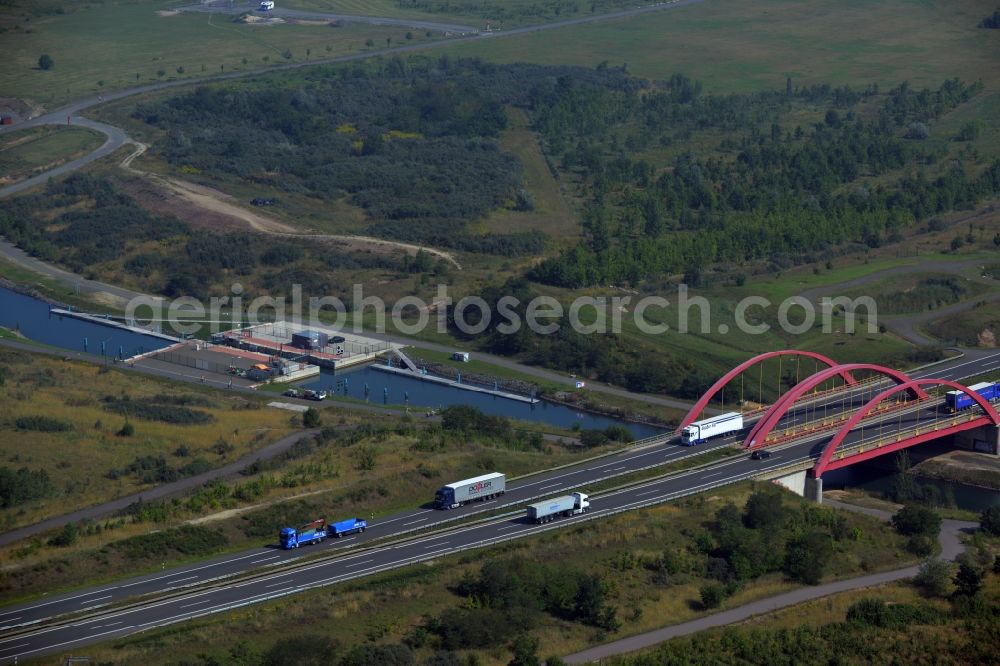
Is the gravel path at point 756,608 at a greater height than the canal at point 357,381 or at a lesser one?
greater

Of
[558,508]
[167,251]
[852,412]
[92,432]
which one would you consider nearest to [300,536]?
[558,508]

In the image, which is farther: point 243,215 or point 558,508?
point 243,215

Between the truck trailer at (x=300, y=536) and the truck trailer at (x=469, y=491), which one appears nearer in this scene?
the truck trailer at (x=300, y=536)

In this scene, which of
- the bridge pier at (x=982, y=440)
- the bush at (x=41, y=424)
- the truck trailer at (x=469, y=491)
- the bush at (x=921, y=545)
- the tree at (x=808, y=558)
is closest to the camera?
the tree at (x=808, y=558)

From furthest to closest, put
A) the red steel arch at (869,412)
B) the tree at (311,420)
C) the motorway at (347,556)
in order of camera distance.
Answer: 1. the tree at (311,420)
2. the red steel arch at (869,412)
3. the motorway at (347,556)

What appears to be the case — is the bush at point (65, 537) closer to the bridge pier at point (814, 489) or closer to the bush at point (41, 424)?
the bush at point (41, 424)

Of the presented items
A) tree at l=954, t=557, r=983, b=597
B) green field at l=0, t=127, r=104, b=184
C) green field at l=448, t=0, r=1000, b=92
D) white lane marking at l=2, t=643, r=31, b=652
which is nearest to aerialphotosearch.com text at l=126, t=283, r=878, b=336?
green field at l=0, t=127, r=104, b=184

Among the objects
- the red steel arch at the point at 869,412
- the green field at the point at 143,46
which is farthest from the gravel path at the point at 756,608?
the green field at the point at 143,46

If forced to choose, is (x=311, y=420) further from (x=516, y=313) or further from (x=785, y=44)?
(x=785, y=44)
